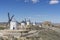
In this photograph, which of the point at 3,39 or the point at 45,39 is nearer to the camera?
the point at 3,39

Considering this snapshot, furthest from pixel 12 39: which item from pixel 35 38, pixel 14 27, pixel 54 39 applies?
pixel 54 39

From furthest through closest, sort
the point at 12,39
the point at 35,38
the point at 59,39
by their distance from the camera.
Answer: the point at 59,39 → the point at 35,38 → the point at 12,39

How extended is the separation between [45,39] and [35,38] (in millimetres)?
1752

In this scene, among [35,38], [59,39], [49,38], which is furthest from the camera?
[59,39]

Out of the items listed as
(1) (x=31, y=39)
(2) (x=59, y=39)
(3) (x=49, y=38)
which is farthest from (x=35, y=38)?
(2) (x=59, y=39)

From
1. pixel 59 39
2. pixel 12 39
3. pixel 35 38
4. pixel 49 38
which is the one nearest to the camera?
pixel 12 39

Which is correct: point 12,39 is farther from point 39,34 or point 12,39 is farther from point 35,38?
point 39,34

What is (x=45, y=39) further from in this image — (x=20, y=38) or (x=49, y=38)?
(x=20, y=38)

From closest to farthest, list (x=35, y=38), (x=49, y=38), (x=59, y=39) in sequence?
1. (x=35, y=38)
2. (x=49, y=38)
3. (x=59, y=39)

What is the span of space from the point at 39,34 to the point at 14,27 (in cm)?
355

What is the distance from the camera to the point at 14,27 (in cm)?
3181

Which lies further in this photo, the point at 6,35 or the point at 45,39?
the point at 45,39

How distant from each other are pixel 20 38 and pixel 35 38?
2.09 m

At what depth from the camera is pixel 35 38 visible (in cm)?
2869
